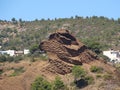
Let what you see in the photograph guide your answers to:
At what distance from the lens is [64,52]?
3231 inches

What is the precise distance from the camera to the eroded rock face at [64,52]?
81.7m

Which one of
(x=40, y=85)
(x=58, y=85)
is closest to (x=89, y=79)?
(x=58, y=85)

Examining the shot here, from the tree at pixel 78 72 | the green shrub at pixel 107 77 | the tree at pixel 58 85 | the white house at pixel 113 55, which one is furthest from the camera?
the white house at pixel 113 55

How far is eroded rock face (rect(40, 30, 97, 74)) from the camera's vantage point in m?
81.7

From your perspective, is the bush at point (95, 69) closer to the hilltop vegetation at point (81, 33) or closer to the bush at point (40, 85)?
the bush at point (40, 85)

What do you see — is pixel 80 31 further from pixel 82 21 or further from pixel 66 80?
pixel 66 80

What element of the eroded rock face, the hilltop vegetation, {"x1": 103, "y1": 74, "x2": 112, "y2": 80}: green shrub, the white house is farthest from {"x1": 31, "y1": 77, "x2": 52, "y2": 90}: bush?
the hilltop vegetation

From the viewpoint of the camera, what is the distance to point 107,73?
81312mm

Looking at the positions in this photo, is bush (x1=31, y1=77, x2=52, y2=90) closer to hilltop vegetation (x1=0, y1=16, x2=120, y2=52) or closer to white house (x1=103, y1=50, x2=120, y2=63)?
white house (x1=103, y1=50, x2=120, y2=63)

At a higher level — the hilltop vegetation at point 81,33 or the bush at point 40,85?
the bush at point 40,85

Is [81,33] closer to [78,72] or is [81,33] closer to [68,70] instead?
[68,70]

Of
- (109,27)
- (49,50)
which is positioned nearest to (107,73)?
(49,50)

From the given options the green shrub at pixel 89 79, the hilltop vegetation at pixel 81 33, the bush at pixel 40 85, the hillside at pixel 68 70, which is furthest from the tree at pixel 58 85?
the hilltop vegetation at pixel 81 33

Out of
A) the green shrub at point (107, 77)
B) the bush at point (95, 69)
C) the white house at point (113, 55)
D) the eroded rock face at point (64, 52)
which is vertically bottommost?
the white house at point (113, 55)
